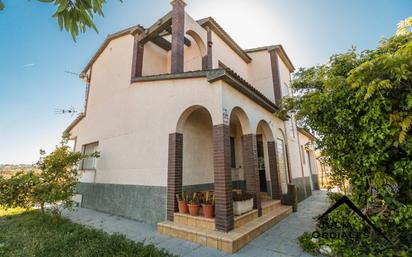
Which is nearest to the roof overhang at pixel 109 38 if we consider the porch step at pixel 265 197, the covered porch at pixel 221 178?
the covered porch at pixel 221 178

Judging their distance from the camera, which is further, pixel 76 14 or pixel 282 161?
pixel 282 161

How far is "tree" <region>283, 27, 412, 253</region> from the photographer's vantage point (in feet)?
11.2

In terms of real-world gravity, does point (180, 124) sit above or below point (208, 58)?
below

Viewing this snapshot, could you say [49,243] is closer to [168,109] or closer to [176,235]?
[176,235]

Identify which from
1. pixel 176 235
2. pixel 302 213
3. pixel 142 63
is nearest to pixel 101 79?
pixel 142 63

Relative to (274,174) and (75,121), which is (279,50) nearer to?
(274,174)

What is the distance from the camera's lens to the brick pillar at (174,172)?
19.9 feet

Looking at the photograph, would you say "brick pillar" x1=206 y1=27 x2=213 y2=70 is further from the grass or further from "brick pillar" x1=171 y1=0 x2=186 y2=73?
the grass

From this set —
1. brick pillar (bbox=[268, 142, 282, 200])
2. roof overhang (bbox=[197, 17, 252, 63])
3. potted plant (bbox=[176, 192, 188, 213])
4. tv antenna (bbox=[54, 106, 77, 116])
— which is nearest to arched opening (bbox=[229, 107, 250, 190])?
Answer: brick pillar (bbox=[268, 142, 282, 200])

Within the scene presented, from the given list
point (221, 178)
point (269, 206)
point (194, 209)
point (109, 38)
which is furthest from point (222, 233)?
point (109, 38)

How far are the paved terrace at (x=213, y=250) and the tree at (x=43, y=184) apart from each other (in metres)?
1.43

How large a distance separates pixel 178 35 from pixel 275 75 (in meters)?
6.33

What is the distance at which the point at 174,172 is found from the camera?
614 cm

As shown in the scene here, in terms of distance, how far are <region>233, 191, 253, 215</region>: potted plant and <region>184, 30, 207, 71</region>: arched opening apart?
6130mm
